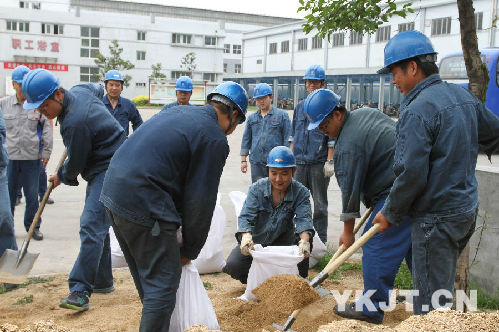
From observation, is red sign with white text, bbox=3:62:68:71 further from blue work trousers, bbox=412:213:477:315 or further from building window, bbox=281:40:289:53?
blue work trousers, bbox=412:213:477:315

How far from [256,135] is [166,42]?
52.7m

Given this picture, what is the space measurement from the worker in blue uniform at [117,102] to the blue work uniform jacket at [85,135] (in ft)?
8.33

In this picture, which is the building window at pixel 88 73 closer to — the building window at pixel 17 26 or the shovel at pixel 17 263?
the building window at pixel 17 26

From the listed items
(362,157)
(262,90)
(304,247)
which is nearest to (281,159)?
(304,247)

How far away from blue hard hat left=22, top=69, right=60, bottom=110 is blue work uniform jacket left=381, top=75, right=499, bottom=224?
2560 millimetres

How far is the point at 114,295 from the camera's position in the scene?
465 centimetres

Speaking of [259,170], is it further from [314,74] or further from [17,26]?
[17,26]

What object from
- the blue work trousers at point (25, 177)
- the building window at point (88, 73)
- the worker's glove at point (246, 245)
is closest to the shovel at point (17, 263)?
the worker's glove at point (246, 245)

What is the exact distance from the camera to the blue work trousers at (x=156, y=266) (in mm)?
2793

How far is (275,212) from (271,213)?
43mm

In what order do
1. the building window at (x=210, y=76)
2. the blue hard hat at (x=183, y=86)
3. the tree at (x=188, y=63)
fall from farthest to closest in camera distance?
1. the building window at (x=210, y=76)
2. the tree at (x=188, y=63)
3. the blue hard hat at (x=183, y=86)

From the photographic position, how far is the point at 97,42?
54188 millimetres

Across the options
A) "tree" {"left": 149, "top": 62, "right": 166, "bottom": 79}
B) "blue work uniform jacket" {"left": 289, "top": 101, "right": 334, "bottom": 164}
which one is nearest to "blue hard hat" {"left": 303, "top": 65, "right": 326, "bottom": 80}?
"blue work uniform jacket" {"left": 289, "top": 101, "right": 334, "bottom": 164}

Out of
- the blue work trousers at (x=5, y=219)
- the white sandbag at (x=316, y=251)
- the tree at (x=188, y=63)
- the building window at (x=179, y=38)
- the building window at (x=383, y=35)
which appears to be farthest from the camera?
the building window at (x=179, y=38)
